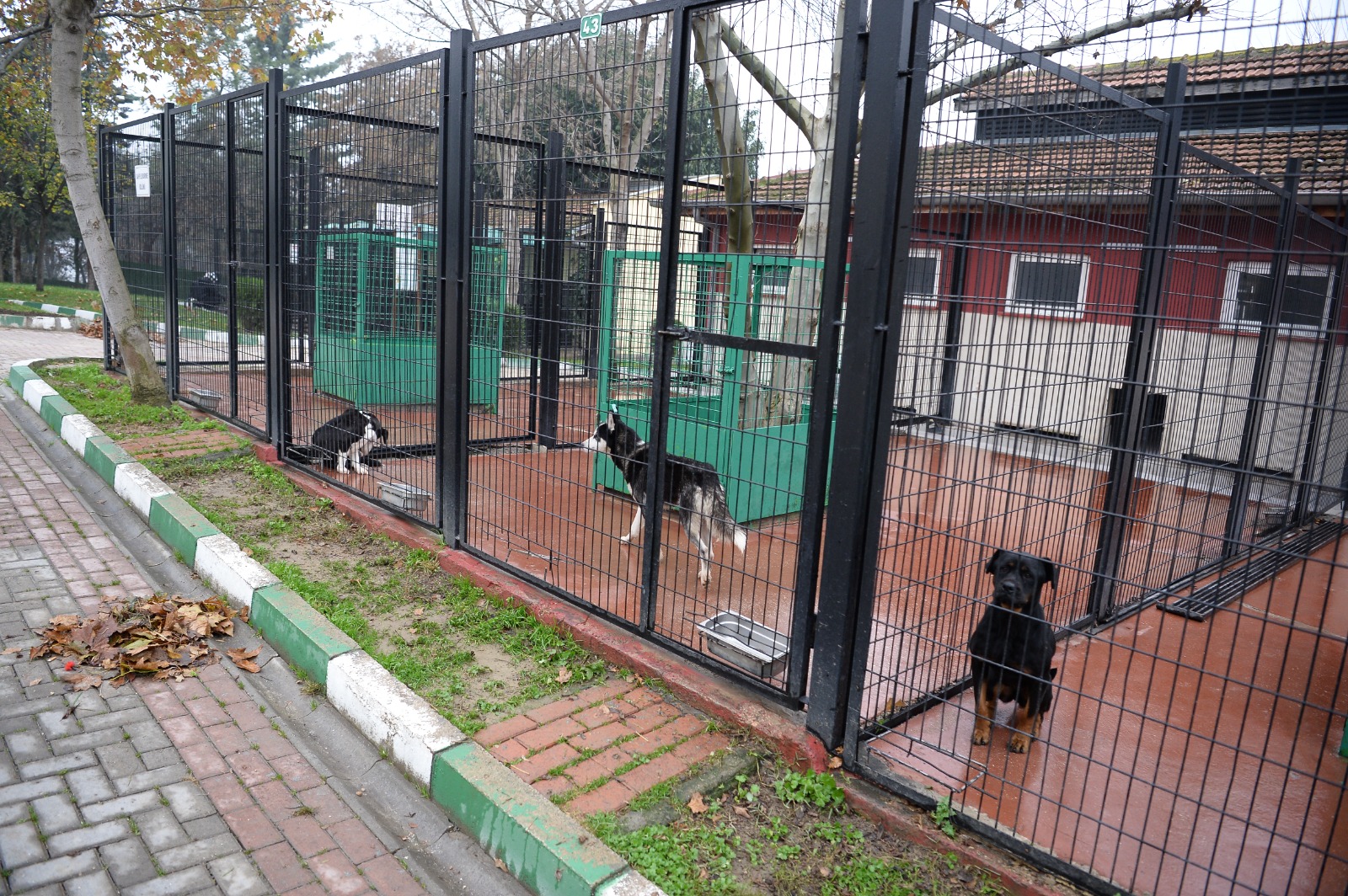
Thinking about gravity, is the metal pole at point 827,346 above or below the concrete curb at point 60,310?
above

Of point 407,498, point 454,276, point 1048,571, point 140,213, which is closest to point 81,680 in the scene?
point 407,498

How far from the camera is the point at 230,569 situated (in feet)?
17.1

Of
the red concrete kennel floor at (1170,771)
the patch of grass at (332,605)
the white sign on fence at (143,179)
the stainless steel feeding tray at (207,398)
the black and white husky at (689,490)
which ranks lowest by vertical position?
the patch of grass at (332,605)

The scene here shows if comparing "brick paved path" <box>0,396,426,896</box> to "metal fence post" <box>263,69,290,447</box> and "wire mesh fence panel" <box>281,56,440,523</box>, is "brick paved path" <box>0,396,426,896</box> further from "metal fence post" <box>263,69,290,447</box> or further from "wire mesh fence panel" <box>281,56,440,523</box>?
"metal fence post" <box>263,69,290,447</box>

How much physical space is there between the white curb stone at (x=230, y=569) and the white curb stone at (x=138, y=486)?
3.88 feet

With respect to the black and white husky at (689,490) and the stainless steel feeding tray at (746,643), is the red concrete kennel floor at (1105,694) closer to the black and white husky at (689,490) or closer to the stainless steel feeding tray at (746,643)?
the stainless steel feeding tray at (746,643)

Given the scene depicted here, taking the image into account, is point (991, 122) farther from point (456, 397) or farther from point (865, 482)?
point (456, 397)

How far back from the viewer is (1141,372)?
482 centimetres

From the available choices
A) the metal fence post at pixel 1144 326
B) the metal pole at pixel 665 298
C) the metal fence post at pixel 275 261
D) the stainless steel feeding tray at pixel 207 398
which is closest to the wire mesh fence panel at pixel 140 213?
the stainless steel feeding tray at pixel 207 398

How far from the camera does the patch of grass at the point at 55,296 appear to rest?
2227 centimetres

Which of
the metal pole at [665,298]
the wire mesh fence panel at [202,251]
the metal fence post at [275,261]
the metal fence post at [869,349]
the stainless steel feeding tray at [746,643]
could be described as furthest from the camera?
the wire mesh fence panel at [202,251]

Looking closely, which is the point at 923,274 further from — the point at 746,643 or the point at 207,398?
the point at 207,398

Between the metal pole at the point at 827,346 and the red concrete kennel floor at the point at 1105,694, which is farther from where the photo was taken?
the metal pole at the point at 827,346

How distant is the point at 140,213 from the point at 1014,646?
1126 cm
